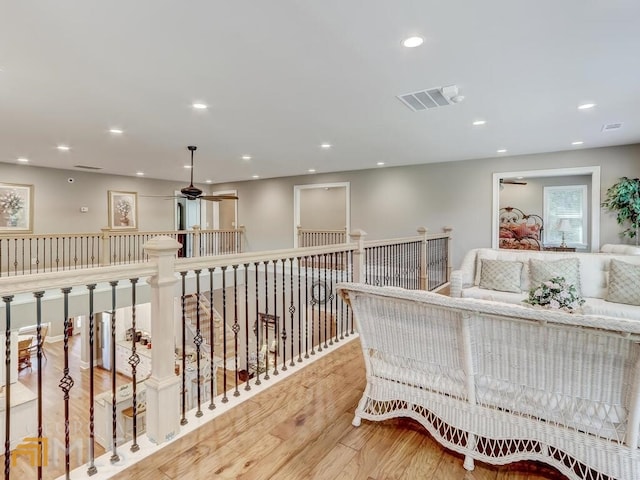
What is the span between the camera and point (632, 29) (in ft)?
7.58

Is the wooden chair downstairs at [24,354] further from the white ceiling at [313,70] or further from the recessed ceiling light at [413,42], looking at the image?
the recessed ceiling light at [413,42]

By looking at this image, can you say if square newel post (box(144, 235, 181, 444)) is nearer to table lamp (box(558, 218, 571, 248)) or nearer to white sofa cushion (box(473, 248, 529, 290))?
white sofa cushion (box(473, 248, 529, 290))

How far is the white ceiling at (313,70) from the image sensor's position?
2.16 meters

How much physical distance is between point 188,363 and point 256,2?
6.93m

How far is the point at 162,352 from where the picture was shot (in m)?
1.96

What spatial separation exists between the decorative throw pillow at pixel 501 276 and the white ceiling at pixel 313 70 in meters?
1.87

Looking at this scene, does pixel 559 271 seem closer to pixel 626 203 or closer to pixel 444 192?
pixel 626 203

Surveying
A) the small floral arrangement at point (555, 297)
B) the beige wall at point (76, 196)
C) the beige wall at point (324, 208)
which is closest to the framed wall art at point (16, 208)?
the beige wall at point (76, 196)

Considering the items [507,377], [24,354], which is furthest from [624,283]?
[24,354]

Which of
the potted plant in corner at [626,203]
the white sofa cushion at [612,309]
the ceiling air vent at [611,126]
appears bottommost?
the white sofa cushion at [612,309]

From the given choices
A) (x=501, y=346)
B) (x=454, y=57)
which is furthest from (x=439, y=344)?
(x=454, y=57)

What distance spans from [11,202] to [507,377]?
953 cm

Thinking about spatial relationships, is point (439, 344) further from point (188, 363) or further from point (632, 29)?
point (188, 363)

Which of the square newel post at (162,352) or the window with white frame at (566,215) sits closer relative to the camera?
the square newel post at (162,352)
